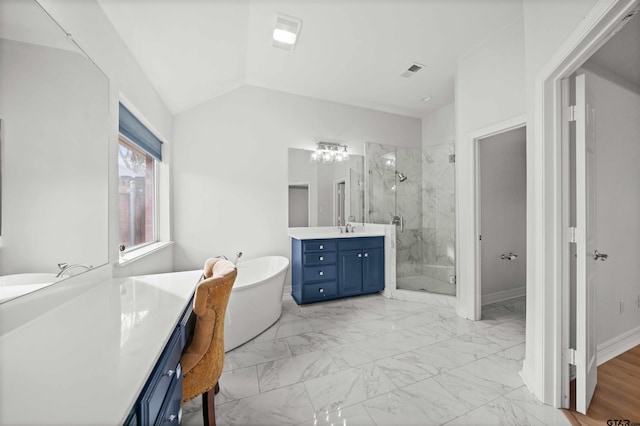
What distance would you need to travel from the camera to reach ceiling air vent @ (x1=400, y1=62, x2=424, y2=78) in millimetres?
2817

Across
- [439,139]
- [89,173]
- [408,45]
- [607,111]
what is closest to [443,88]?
[439,139]

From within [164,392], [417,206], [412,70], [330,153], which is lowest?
[164,392]

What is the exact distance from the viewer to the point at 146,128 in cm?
236

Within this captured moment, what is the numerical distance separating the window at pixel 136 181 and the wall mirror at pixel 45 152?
1.68 feet

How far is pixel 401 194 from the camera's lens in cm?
374

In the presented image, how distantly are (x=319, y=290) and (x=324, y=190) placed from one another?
142 cm

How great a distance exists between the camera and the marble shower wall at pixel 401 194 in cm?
367

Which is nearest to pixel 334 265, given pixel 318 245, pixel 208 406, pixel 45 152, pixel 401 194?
pixel 318 245

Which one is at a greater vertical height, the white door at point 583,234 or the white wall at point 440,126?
the white wall at point 440,126

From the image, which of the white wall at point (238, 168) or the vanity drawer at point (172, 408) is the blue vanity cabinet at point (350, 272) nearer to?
the white wall at point (238, 168)

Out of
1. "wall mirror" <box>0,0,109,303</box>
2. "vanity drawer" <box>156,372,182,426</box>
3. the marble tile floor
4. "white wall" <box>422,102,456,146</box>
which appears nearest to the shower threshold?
the marble tile floor

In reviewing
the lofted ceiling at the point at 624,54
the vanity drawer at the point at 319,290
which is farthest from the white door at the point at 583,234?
the vanity drawer at the point at 319,290

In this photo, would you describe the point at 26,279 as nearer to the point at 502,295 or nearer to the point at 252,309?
the point at 252,309

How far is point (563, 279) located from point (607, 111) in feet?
5.23
